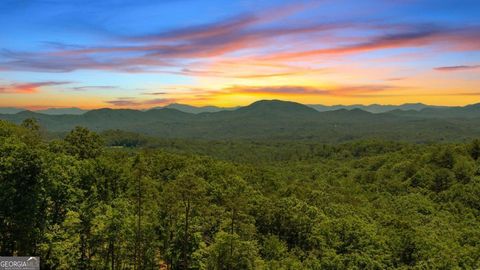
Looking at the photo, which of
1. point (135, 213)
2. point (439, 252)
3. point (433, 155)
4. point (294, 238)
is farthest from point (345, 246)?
point (433, 155)

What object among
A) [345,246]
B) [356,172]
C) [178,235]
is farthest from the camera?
[356,172]

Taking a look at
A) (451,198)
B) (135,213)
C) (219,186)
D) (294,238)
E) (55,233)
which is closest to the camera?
(55,233)

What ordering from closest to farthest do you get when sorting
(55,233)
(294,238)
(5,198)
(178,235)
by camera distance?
(5,198), (55,233), (178,235), (294,238)

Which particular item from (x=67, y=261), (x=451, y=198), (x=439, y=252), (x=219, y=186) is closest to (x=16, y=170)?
(x=67, y=261)

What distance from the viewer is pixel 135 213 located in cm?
4069

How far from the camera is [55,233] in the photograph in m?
32.5

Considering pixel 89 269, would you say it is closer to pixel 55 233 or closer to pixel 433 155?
pixel 55 233

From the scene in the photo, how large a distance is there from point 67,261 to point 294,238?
30.0 meters

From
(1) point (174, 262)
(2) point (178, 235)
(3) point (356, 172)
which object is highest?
(2) point (178, 235)

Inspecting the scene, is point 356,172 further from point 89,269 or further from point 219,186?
point 89,269

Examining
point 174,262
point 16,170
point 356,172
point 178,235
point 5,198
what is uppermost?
point 16,170

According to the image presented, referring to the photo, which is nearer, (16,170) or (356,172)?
(16,170)

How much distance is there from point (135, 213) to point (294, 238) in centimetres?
2297

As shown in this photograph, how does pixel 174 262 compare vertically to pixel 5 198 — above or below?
below
